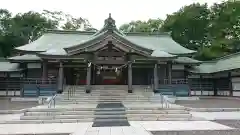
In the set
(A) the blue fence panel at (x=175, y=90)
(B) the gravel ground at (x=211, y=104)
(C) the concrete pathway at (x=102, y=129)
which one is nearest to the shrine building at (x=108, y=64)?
(A) the blue fence panel at (x=175, y=90)

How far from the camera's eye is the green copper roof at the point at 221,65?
2290 cm

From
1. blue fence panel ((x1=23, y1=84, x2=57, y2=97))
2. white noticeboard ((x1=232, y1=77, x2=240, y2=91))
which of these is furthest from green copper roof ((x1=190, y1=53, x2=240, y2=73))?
blue fence panel ((x1=23, y1=84, x2=57, y2=97))

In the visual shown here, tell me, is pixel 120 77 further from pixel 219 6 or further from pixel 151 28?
pixel 151 28

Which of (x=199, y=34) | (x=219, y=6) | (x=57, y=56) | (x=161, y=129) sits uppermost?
(x=219, y=6)

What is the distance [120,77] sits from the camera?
2361 cm

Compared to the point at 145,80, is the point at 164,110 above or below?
below

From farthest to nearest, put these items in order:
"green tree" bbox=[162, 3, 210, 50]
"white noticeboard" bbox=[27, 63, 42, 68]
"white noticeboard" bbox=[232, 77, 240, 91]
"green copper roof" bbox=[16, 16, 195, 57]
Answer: "green tree" bbox=[162, 3, 210, 50] < "green copper roof" bbox=[16, 16, 195, 57] < "white noticeboard" bbox=[27, 63, 42, 68] < "white noticeboard" bbox=[232, 77, 240, 91]

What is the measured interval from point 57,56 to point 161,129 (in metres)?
12.3

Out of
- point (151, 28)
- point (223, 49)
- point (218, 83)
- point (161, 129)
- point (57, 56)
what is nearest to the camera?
point (161, 129)

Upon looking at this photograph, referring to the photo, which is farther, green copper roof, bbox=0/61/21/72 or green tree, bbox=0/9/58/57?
green tree, bbox=0/9/58/57

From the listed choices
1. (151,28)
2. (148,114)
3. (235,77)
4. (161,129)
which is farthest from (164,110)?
(151,28)

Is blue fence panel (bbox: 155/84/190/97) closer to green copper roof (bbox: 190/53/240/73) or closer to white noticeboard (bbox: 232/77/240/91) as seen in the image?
green copper roof (bbox: 190/53/240/73)

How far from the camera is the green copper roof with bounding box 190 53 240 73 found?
22897 mm

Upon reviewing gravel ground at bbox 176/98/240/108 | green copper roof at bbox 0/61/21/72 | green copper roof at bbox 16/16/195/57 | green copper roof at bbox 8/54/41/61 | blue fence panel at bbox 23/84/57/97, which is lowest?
gravel ground at bbox 176/98/240/108
